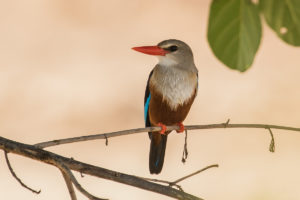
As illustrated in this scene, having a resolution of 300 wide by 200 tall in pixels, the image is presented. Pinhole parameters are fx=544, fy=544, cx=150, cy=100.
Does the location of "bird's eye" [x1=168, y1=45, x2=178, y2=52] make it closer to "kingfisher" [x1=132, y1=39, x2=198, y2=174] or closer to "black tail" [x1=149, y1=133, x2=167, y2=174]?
"kingfisher" [x1=132, y1=39, x2=198, y2=174]

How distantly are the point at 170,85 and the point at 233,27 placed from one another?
2.32 metres

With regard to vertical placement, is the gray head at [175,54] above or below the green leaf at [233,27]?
above

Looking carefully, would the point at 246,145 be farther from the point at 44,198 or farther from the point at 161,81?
the point at 161,81

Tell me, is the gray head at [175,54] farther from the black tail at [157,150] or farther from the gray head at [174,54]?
the black tail at [157,150]

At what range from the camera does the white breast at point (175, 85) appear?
3.04 meters

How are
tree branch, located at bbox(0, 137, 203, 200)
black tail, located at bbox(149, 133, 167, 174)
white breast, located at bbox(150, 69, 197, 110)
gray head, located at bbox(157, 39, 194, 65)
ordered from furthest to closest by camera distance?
black tail, located at bbox(149, 133, 167, 174) < gray head, located at bbox(157, 39, 194, 65) < white breast, located at bbox(150, 69, 197, 110) < tree branch, located at bbox(0, 137, 203, 200)

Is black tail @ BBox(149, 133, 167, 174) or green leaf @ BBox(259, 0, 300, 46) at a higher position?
green leaf @ BBox(259, 0, 300, 46)

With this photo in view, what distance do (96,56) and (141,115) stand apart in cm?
121

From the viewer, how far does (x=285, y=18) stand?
73cm

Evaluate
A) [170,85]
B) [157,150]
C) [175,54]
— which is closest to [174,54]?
[175,54]

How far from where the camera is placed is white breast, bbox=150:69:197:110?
304cm

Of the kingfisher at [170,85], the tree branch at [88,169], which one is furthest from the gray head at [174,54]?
the tree branch at [88,169]

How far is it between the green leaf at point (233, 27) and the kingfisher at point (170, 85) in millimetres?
2171

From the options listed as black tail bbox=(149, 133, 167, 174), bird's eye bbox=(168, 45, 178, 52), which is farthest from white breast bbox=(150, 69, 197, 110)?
black tail bbox=(149, 133, 167, 174)
